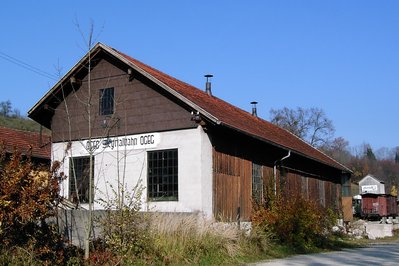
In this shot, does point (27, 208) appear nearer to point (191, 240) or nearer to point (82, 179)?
point (191, 240)

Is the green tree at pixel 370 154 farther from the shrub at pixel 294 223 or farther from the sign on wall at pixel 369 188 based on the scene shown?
the shrub at pixel 294 223

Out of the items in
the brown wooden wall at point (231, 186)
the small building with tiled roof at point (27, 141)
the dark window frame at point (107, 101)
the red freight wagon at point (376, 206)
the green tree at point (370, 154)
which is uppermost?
the green tree at point (370, 154)

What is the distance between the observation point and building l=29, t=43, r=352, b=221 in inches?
706

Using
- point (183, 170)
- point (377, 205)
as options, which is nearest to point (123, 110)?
point (183, 170)

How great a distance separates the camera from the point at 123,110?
1989cm

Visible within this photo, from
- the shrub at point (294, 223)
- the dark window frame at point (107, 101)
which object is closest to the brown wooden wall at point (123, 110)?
the dark window frame at point (107, 101)

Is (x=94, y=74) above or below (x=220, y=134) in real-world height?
above

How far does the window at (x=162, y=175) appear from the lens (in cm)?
1834

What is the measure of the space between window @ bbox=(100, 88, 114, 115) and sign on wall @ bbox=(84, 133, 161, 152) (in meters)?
1.14

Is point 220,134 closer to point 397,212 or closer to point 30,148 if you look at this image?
point 30,148

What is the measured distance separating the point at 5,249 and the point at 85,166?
10.6 metres

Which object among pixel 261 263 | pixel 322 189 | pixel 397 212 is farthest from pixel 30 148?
pixel 397 212

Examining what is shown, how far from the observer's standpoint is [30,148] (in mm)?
11297

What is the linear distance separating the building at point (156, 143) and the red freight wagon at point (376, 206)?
102 feet
